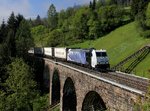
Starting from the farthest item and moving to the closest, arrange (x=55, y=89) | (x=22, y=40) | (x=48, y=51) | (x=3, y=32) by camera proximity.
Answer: (x=3, y=32)
(x=48, y=51)
(x=22, y=40)
(x=55, y=89)

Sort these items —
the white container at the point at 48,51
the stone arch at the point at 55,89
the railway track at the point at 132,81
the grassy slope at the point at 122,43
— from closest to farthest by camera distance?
the railway track at the point at 132,81, the stone arch at the point at 55,89, the white container at the point at 48,51, the grassy slope at the point at 122,43

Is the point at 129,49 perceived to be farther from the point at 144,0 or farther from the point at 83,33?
the point at 83,33

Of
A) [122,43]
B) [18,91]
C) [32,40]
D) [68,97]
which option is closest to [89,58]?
[68,97]

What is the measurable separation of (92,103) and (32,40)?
6276 centimetres

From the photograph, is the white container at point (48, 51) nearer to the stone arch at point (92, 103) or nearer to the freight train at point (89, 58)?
the freight train at point (89, 58)

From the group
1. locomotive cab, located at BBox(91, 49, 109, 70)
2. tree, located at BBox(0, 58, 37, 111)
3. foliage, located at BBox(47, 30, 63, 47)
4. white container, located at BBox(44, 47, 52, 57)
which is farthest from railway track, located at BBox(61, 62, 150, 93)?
foliage, located at BBox(47, 30, 63, 47)

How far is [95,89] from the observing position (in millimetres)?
34938

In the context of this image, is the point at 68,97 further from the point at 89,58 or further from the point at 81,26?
the point at 81,26

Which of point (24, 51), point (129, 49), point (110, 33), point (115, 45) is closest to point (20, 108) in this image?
point (24, 51)

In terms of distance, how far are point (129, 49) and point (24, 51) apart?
2717 cm

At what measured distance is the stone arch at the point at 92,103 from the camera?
1539 inches

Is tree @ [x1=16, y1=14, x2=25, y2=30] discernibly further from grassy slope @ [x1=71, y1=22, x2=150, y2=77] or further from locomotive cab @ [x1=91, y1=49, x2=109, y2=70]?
locomotive cab @ [x1=91, y1=49, x2=109, y2=70]

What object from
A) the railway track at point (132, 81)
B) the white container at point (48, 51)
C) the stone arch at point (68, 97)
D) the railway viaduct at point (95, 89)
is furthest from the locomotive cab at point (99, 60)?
the white container at point (48, 51)

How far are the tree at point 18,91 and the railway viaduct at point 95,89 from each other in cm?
545
